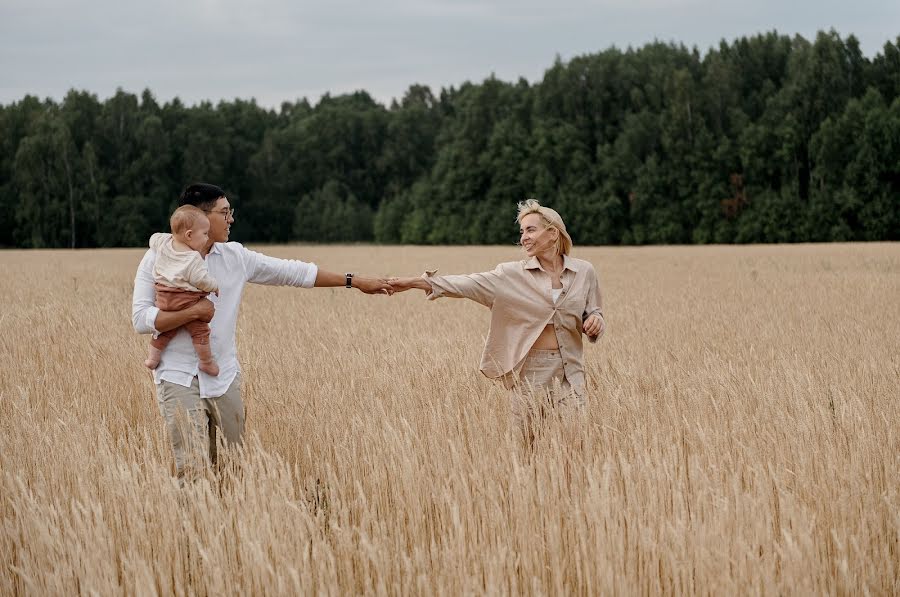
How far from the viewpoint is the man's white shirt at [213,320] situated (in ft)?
13.7

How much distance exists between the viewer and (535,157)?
71.2 m

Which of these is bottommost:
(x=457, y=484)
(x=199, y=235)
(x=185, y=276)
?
(x=457, y=484)

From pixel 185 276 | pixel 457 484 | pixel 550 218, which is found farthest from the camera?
pixel 550 218

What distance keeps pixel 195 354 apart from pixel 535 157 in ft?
224

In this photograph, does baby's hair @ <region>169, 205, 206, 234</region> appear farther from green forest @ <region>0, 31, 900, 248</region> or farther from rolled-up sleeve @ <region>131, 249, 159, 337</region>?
green forest @ <region>0, 31, 900, 248</region>

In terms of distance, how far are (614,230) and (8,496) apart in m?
62.0

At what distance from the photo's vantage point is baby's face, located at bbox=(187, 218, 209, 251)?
4.15 metres

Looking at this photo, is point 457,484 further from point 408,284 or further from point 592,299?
point 408,284

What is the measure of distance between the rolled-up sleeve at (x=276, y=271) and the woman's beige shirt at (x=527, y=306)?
71cm

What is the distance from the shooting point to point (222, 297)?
14.4ft

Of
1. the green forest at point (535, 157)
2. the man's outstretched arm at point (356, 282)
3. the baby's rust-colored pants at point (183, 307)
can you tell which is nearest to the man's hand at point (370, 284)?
the man's outstretched arm at point (356, 282)

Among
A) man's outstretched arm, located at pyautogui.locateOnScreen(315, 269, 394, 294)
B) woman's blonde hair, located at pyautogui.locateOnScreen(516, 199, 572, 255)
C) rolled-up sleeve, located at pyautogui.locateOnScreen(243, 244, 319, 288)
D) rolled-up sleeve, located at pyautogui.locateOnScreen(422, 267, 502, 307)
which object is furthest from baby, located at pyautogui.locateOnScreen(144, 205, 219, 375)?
woman's blonde hair, located at pyautogui.locateOnScreen(516, 199, 572, 255)

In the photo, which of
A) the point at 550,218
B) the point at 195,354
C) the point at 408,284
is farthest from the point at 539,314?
Answer: the point at 195,354

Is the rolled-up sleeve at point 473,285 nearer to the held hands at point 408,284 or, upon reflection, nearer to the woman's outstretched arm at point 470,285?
the woman's outstretched arm at point 470,285
